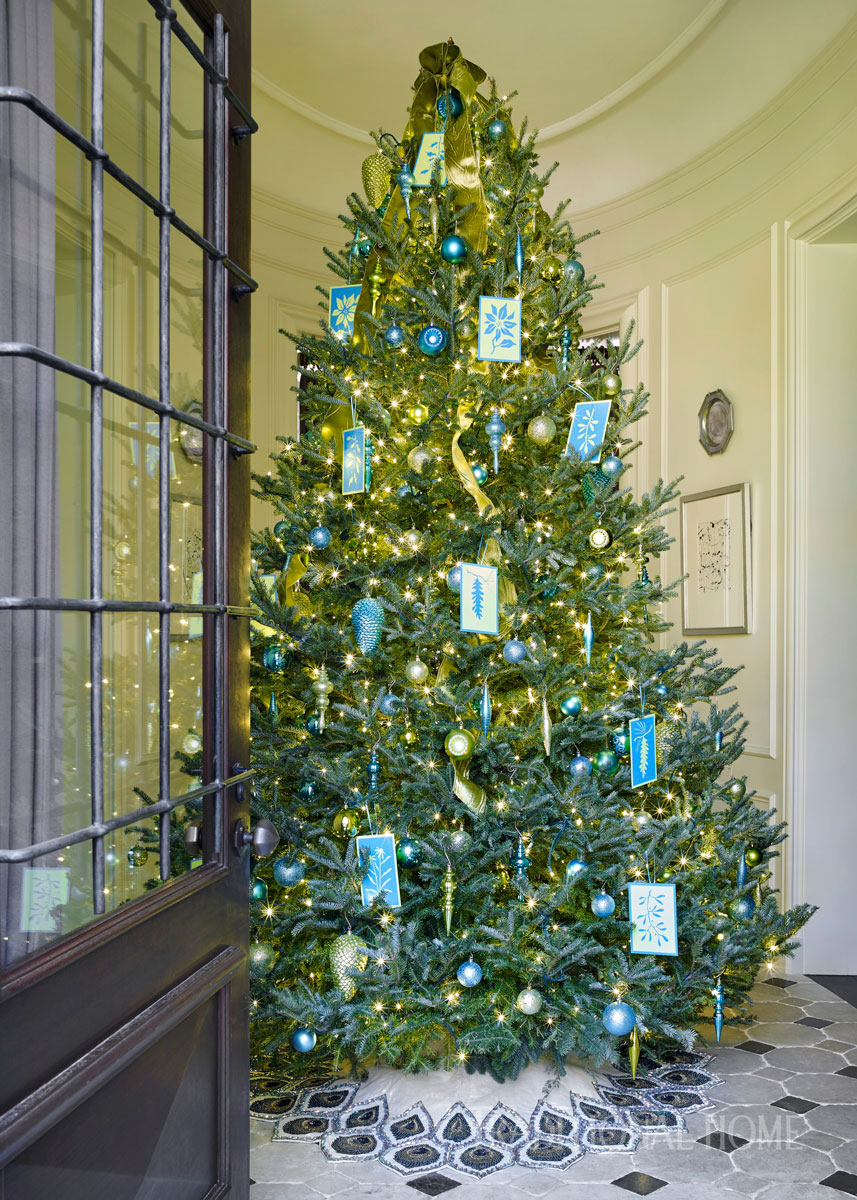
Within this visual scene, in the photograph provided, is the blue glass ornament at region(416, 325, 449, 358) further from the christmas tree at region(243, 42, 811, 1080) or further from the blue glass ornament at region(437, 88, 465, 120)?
the blue glass ornament at region(437, 88, 465, 120)

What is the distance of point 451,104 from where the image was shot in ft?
8.94

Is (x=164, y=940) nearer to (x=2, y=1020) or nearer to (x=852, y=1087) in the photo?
(x=2, y=1020)

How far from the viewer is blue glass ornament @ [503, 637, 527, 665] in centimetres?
234

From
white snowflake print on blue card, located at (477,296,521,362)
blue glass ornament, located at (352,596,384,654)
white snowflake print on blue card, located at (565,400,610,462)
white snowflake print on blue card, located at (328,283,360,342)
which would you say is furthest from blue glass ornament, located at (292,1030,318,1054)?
white snowflake print on blue card, located at (328,283,360,342)

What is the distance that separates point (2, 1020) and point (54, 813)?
9.6 inches

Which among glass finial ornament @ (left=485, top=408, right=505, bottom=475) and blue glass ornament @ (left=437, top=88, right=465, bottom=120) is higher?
A: blue glass ornament @ (left=437, top=88, right=465, bottom=120)

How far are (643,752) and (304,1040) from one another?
3.66ft

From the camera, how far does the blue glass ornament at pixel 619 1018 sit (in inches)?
88.0

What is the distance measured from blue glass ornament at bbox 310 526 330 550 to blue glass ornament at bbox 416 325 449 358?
1.82ft

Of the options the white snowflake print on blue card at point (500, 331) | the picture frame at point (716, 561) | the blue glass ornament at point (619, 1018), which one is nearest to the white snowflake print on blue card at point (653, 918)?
the blue glass ornament at point (619, 1018)

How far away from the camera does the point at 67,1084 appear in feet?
3.43

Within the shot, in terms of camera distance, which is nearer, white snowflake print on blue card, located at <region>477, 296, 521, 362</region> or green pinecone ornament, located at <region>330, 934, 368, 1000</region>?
green pinecone ornament, located at <region>330, 934, 368, 1000</region>

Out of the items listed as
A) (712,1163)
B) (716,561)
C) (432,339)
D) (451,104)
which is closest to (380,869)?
(712,1163)

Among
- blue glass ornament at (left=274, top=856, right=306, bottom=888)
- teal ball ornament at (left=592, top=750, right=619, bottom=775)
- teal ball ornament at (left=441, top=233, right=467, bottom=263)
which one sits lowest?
blue glass ornament at (left=274, top=856, right=306, bottom=888)
